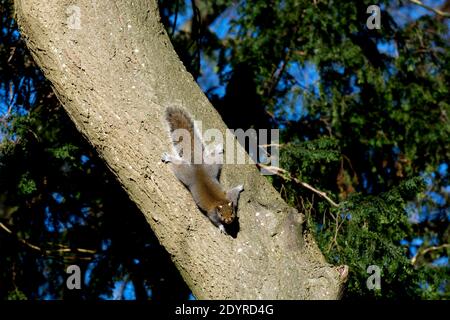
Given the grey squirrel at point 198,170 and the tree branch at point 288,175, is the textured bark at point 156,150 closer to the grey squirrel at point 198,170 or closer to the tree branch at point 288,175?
the grey squirrel at point 198,170

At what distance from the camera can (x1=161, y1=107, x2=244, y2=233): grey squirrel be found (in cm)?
332

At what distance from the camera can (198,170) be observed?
153 inches

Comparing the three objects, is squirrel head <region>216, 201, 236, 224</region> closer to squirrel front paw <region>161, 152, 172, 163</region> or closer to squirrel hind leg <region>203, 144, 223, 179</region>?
squirrel hind leg <region>203, 144, 223, 179</region>

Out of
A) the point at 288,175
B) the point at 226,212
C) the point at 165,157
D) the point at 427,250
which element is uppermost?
the point at 288,175

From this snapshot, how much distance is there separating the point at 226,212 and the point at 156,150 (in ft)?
2.00

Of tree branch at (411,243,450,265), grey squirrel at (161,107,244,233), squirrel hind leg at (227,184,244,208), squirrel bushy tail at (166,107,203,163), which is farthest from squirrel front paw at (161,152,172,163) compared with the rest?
tree branch at (411,243,450,265)

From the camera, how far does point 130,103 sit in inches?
129

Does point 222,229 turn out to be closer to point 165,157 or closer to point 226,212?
point 226,212

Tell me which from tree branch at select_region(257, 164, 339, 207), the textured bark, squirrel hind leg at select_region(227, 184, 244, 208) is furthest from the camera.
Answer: tree branch at select_region(257, 164, 339, 207)

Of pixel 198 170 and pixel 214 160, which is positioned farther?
pixel 198 170

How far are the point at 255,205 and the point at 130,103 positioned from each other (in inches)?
33.6

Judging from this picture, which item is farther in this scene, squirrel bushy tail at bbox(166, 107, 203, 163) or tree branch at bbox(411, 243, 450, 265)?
tree branch at bbox(411, 243, 450, 265)

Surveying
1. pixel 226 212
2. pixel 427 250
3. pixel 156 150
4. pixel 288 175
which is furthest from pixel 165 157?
pixel 427 250

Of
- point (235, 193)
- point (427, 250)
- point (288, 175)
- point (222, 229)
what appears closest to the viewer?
point (222, 229)
